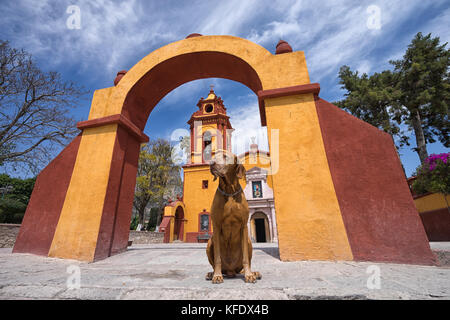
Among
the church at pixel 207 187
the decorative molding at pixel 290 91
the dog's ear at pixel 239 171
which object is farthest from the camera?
the church at pixel 207 187

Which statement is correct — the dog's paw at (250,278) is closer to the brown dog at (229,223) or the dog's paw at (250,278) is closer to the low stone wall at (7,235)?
the brown dog at (229,223)

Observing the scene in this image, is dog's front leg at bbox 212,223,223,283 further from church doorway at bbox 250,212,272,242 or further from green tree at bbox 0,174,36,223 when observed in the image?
green tree at bbox 0,174,36,223

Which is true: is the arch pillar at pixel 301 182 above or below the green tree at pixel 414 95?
below

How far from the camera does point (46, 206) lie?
531cm

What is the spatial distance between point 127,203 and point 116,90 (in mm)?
3471

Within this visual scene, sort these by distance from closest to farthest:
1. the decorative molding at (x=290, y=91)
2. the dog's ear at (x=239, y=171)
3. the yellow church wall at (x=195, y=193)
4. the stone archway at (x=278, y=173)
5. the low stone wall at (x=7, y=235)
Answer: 1. the dog's ear at (x=239, y=171)
2. the stone archway at (x=278, y=173)
3. the decorative molding at (x=290, y=91)
4. the low stone wall at (x=7, y=235)
5. the yellow church wall at (x=195, y=193)

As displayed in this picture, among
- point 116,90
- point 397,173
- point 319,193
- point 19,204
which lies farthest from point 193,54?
point 19,204

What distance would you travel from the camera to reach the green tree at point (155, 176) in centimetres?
2214

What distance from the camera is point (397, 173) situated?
3.92m

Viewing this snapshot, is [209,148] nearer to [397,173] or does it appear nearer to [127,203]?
[127,203]

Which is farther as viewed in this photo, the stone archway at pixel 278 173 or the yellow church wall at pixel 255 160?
the yellow church wall at pixel 255 160

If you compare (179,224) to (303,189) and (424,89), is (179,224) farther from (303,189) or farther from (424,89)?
(424,89)

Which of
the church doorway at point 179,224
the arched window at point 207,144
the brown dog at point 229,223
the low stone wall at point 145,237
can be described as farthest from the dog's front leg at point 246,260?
the arched window at point 207,144
